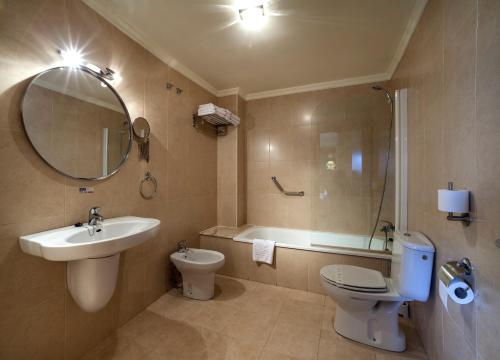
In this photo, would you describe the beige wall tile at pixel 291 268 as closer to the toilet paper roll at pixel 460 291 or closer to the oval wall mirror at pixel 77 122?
the toilet paper roll at pixel 460 291

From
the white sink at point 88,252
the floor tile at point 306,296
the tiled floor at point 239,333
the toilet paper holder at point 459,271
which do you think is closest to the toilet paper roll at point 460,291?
the toilet paper holder at point 459,271

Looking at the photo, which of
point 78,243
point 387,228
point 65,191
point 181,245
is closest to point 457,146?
point 387,228

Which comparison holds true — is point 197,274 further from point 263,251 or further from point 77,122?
point 77,122

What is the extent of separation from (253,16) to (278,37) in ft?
1.10

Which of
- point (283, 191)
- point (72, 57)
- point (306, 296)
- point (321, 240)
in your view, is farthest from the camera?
point (283, 191)

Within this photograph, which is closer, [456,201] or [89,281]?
[456,201]

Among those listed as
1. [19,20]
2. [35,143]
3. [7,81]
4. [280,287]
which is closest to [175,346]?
[280,287]

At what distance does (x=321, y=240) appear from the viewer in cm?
258

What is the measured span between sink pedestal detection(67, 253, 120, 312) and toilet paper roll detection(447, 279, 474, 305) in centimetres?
182

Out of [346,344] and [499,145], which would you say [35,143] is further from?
[346,344]

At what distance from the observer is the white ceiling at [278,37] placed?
61.9 inches

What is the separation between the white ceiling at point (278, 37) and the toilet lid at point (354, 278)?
2.03 metres

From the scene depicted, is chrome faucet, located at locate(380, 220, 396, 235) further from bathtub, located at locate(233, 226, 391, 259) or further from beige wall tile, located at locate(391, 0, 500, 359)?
beige wall tile, located at locate(391, 0, 500, 359)

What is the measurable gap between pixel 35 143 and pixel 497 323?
2.31 meters
